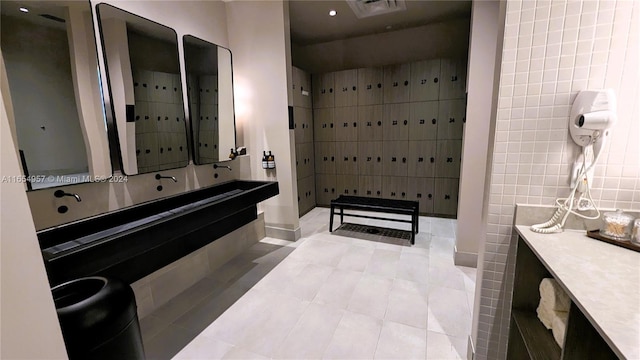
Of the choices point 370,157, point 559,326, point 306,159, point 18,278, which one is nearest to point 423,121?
point 370,157

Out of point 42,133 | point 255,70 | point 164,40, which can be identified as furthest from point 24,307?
point 255,70

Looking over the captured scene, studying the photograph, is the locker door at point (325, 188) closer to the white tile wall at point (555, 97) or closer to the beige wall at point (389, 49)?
the beige wall at point (389, 49)

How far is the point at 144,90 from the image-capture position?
2.20m

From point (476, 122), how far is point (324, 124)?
2746 millimetres

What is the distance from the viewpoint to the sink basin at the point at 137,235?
4.35 feet

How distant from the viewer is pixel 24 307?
63 cm

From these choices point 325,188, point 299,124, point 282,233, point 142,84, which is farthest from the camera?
point 325,188

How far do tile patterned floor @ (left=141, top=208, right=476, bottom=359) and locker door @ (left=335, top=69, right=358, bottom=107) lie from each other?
8.49 feet

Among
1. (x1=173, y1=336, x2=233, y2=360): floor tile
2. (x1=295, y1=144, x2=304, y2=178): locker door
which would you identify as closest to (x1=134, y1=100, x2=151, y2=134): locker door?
(x1=173, y1=336, x2=233, y2=360): floor tile

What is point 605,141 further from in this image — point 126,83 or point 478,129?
point 126,83

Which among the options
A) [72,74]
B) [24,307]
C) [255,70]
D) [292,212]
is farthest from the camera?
[292,212]

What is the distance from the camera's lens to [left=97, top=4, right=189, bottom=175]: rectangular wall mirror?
1982 mm

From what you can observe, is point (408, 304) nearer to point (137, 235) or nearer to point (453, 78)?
point (137, 235)

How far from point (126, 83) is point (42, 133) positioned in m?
0.68
